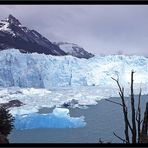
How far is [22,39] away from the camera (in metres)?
3.71

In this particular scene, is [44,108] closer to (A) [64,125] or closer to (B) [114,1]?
(A) [64,125]

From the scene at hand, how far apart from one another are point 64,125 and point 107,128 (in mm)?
523

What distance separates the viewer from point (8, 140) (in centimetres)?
331

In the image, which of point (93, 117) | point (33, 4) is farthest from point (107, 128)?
point (33, 4)

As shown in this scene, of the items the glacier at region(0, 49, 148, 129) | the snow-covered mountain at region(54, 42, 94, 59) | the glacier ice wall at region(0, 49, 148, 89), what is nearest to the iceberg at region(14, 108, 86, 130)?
the glacier at region(0, 49, 148, 129)

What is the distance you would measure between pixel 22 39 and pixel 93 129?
38.4 inches

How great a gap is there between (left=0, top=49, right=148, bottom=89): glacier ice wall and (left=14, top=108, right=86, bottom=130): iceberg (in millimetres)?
249

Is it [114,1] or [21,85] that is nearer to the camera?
[114,1]

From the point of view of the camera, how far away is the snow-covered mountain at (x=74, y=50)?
11.6ft

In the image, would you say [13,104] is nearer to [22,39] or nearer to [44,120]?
[44,120]

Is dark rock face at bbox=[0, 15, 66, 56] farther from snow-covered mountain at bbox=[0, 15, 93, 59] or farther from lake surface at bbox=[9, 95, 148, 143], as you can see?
lake surface at bbox=[9, 95, 148, 143]

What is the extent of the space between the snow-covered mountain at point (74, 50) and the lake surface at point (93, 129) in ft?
1.37

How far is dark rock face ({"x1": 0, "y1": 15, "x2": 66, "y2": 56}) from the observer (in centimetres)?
350

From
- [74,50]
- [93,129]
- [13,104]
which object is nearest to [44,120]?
[13,104]
